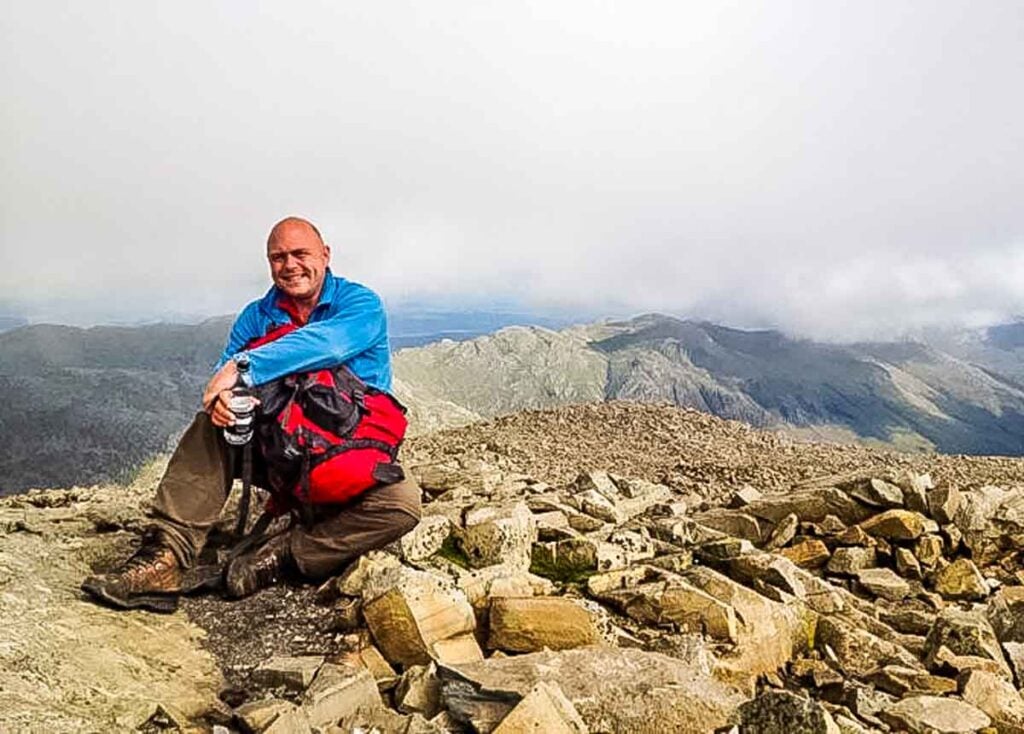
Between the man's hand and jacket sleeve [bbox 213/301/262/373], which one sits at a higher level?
jacket sleeve [bbox 213/301/262/373]

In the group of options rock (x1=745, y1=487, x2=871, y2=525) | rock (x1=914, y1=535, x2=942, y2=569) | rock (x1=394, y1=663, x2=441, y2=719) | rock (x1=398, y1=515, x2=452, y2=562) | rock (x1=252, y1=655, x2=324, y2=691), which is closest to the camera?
rock (x1=394, y1=663, x2=441, y2=719)

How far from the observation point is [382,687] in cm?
546

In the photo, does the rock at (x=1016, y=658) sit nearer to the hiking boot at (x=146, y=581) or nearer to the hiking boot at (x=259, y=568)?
the hiking boot at (x=259, y=568)

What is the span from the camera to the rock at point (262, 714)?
4.56m

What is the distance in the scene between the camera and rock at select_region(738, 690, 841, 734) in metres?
4.41

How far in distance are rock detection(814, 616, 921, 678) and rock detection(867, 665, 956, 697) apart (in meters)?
0.16

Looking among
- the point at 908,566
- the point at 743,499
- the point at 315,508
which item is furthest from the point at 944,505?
the point at 315,508

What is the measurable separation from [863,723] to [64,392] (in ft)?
149

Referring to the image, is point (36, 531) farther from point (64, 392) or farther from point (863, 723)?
point (64, 392)

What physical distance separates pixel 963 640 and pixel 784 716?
3.25 m

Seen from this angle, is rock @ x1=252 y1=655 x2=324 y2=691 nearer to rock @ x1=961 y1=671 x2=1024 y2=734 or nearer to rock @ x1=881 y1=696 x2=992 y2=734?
rock @ x1=881 y1=696 x2=992 y2=734

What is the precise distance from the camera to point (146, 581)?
21.6 feet

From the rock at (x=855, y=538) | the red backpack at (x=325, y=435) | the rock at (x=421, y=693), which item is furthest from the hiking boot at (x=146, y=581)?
the rock at (x=855, y=538)

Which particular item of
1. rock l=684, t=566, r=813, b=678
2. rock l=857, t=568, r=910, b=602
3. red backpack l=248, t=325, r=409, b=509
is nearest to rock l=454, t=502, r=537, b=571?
red backpack l=248, t=325, r=409, b=509
